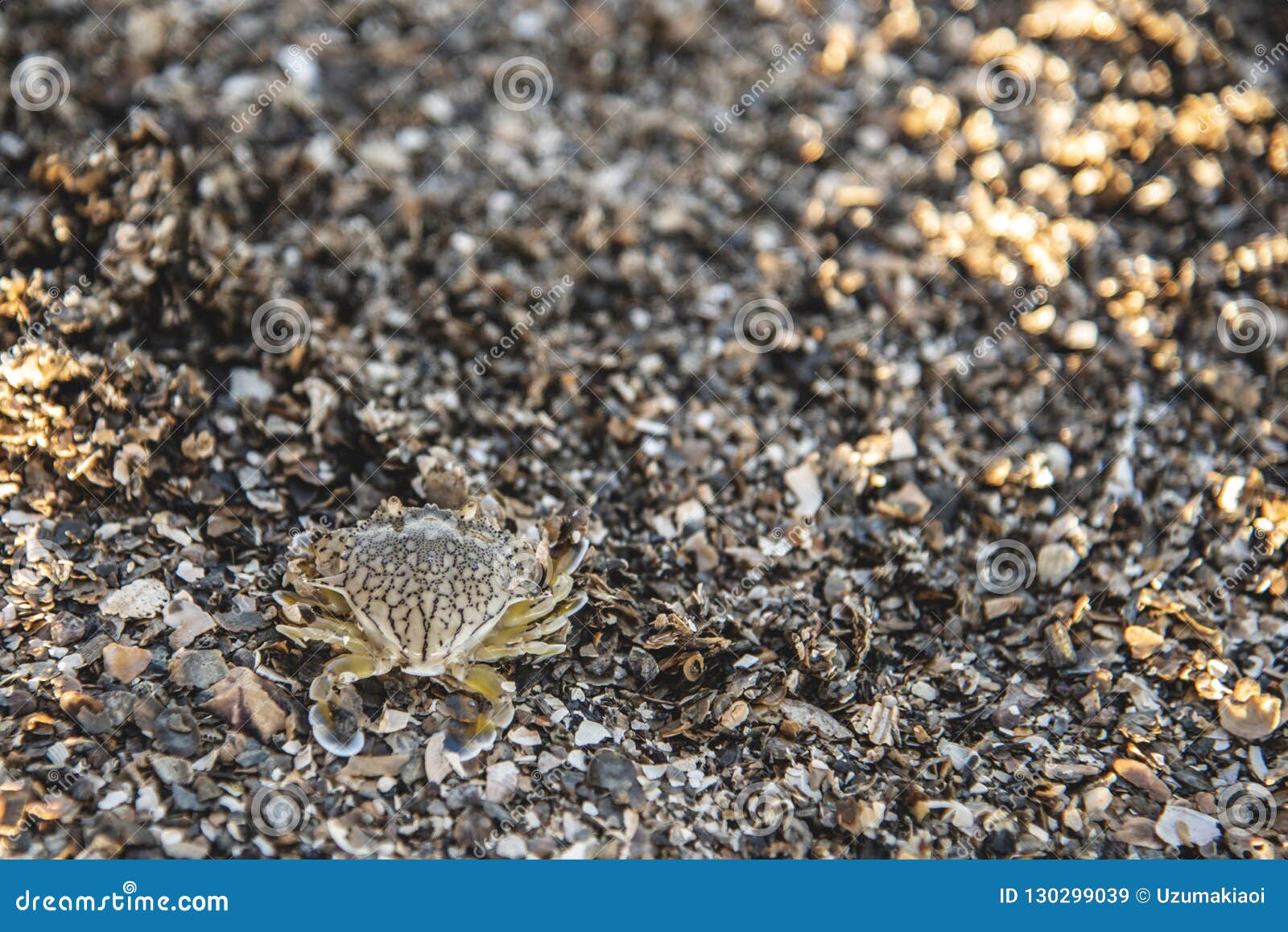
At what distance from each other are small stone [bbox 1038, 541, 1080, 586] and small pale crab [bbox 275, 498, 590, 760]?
4.60 ft

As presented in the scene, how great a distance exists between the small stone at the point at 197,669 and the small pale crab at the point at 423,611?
7.1 inches

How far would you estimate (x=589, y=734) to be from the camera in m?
2.36

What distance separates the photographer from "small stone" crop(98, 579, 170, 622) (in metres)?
2.44

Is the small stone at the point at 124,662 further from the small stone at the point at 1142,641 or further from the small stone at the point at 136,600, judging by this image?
the small stone at the point at 1142,641

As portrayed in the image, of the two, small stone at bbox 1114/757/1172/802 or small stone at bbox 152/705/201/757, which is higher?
small stone at bbox 152/705/201/757

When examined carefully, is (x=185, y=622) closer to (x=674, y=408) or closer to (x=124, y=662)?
(x=124, y=662)

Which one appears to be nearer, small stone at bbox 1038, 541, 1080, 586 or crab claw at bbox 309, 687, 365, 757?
crab claw at bbox 309, 687, 365, 757

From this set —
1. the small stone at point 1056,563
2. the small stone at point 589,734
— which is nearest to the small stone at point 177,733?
the small stone at point 589,734

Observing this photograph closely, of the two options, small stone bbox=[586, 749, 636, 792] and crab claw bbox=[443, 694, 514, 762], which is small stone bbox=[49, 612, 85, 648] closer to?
crab claw bbox=[443, 694, 514, 762]

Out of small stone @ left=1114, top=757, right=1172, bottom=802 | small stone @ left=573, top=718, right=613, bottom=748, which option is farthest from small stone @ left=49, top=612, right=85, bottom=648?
small stone @ left=1114, top=757, right=1172, bottom=802

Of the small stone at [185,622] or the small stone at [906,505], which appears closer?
the small stone at [185,622]

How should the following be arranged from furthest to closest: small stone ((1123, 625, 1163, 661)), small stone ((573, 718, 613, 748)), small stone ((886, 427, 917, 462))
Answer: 1. small stone ((886, 427, 917, 462))
2. small stone ((1123, 625, 1163, 661))
3. small stone ((573, 718, 613, 748))

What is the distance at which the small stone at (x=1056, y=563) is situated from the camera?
9.52ft

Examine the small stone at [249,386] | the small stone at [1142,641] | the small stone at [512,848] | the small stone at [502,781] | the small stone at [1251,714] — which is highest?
the small stone at [249,386]
